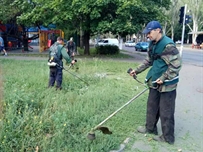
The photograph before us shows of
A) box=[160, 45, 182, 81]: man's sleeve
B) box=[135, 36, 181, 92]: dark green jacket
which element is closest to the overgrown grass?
box=[135, 36, 181, 92]: dark green jacket

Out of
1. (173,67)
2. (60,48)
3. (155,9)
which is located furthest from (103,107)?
(155,9)

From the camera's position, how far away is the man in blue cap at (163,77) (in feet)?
12.3

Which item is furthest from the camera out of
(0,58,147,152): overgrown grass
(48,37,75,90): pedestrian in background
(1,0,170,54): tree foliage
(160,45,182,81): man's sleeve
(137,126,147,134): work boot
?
(1,0,170,54): tree foliage

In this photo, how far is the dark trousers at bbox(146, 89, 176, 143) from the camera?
392 centimetres

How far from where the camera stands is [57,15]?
15906 mm

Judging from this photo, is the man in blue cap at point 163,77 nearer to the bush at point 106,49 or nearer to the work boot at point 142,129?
the work boot at point 142,129

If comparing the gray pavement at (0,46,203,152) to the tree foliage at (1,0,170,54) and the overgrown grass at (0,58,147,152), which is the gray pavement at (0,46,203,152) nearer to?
the overgrown grass at (0,58,147,152)

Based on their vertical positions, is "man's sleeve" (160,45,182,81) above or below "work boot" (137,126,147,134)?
above

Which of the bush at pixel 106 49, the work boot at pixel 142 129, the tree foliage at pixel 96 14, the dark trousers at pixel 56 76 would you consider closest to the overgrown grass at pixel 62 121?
the work boot at pixel 142 129

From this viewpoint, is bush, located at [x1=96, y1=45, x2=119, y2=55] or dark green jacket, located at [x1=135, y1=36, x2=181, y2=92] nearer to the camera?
dark green jacket, located at [x1=135, y1=36, x2=181, y2=92]

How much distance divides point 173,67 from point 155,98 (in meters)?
0.69

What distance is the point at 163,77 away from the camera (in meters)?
3.78

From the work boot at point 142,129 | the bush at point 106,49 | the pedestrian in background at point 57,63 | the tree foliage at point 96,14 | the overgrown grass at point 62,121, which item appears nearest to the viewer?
the overgrown grass at point 62,121

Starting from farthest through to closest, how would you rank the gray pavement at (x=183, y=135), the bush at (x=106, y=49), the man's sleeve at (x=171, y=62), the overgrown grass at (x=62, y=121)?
the bush at (x=106, y=49)
the gray pavement at (x=183, y=135)
the man's sleeve at (x=171, y=62)
the overgrown grass at (x=62, y=121)
